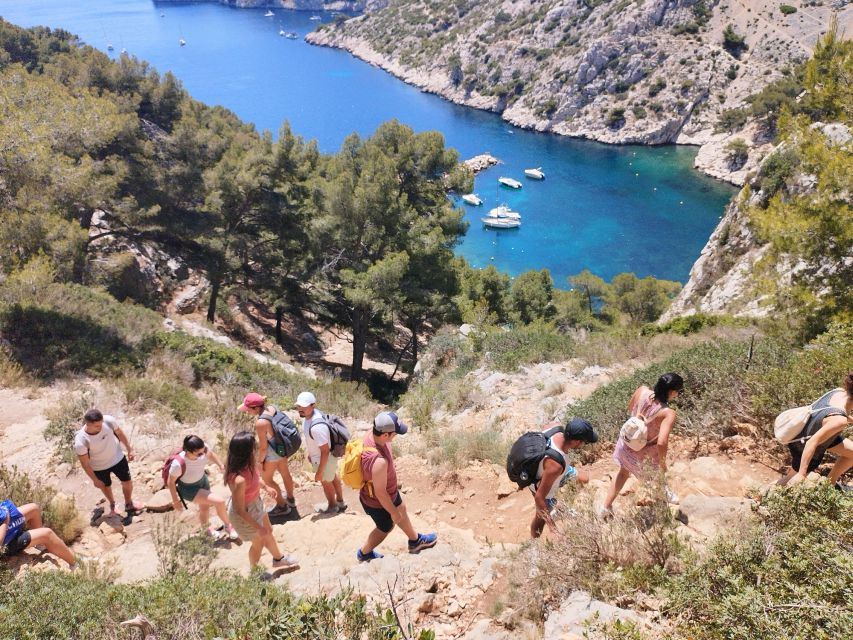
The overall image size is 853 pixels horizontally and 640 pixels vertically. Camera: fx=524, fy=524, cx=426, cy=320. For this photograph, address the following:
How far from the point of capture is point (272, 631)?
311 cm

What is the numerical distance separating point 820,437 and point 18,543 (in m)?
6.96

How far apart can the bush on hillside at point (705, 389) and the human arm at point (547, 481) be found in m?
2.45

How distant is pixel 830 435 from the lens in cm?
423

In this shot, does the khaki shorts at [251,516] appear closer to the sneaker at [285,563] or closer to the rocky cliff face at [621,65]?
the sneaker at [285,563]

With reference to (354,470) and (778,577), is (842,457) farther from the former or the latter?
(354,470)

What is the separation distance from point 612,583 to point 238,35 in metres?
147

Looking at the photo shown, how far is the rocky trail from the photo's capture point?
4301 mm

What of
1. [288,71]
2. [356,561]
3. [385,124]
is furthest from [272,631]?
[288,71]

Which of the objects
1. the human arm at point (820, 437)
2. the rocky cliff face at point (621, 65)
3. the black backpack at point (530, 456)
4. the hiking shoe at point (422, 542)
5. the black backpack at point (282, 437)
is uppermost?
the rocky cliff face at point (621, 65)

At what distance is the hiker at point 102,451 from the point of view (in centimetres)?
587

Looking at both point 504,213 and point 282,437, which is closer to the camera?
point 282,437

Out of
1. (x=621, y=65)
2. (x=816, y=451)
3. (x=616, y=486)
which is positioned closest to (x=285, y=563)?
(x=616, y=486)

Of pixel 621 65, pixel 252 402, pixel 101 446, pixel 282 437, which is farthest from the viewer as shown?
pixel 621 65

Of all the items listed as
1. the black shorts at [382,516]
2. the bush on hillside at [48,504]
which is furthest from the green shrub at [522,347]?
the bush on hillside at [48,504]
